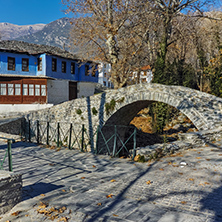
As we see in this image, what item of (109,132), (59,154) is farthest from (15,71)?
(59,154)

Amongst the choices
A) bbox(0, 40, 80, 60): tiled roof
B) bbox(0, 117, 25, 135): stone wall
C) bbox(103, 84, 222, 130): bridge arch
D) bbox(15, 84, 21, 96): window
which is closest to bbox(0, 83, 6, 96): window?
bbox(15, 84, 21, 96): window

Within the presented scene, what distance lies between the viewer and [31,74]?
25.4 m

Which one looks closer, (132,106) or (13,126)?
(132,106)

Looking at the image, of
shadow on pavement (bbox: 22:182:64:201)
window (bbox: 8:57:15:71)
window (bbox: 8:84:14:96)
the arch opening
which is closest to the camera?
shadow on pavement (bbox: 22:182:64:201)

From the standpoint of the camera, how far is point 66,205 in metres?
4.30

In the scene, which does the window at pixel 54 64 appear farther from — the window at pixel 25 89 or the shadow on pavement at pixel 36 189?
the shadow on pavement at pixel 36 189

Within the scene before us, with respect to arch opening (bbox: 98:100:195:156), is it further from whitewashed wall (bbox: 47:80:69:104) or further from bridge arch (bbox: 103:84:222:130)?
whitewashed wall (bbox: 47:80:69:104)

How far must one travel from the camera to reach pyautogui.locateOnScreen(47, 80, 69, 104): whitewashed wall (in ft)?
83.8

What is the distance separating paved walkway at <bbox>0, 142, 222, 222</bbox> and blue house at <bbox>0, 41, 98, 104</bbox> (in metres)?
17.7

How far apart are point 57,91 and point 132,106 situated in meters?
15.6

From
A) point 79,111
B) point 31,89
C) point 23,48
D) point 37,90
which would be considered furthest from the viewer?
point 23,48

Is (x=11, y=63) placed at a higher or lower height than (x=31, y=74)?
higher

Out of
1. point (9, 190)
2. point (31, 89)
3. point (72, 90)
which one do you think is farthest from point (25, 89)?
point (9, 190)

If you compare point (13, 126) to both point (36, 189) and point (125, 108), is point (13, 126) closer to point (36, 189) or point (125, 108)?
point (125, 108)
